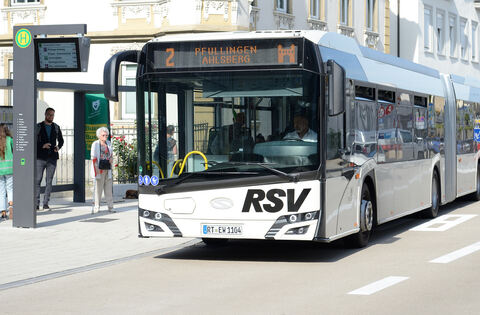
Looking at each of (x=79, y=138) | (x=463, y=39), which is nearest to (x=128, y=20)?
(x=79, y=138)

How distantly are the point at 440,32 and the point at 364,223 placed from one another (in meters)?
39.9

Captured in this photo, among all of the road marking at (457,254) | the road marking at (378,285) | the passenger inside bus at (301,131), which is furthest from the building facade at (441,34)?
the road marking at (378,285)

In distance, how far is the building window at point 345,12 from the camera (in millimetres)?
39438

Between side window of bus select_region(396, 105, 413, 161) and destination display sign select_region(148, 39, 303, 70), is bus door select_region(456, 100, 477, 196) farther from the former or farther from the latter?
destination display sign select_region(148, 39, 303, 70)

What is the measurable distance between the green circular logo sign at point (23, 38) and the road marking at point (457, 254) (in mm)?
7276

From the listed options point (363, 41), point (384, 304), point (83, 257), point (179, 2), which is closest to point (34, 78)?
point (83, 257)

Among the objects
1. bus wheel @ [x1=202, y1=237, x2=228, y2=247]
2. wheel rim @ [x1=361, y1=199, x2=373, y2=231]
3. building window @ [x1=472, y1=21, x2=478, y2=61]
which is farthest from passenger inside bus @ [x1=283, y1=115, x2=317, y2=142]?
building window @ [x1=472, y1=21, x2=478, y2=61]

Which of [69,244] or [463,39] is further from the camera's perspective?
[463,39]

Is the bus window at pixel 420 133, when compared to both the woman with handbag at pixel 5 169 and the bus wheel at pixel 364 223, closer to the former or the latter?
the bus wheel at pixel 364 223

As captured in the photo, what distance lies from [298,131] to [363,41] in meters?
31.1

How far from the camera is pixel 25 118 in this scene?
50.8ft

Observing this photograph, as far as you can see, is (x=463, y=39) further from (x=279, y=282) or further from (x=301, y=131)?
(x=279, y=282)

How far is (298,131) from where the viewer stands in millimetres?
11250

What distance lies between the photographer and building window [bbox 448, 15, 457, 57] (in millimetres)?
52503
